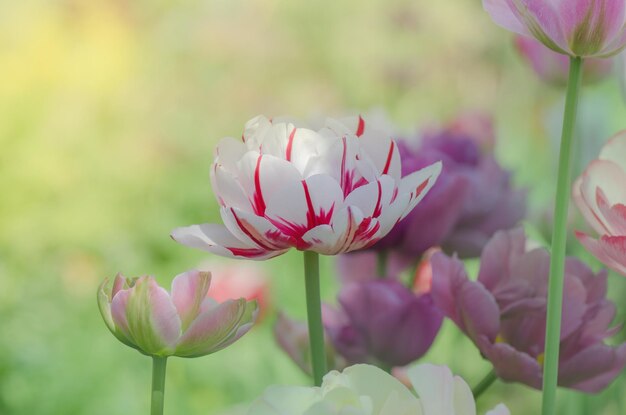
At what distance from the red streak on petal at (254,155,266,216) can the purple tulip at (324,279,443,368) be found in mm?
121

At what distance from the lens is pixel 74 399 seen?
3.74 ft

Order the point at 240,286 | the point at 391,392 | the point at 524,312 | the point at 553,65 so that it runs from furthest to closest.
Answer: the point at 240,286
the point at 553,65
the point at 524,312
the point at 391,392

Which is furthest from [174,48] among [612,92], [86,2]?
[612,92]

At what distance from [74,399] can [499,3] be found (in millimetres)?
881

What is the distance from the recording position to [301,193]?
0.33 meters

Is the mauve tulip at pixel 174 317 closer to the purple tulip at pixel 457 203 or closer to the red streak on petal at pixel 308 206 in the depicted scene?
the red streak on petal at pixel 308 206

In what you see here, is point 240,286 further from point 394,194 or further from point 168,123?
Result: point 168,123

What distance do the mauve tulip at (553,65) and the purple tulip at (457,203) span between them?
0.74 feet

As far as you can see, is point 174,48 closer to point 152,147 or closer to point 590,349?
point 152,147

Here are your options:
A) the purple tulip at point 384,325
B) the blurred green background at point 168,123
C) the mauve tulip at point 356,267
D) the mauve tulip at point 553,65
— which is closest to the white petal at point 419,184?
the purple tulip at point 384,325

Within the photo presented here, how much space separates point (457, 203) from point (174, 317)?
0.19 metres

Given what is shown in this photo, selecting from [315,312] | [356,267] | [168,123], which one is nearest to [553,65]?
[356,267]

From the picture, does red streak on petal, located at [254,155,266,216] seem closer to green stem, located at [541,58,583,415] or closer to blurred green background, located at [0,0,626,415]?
green stem, located at [541,58,583,415]

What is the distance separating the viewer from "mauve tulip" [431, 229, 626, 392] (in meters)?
0.39
